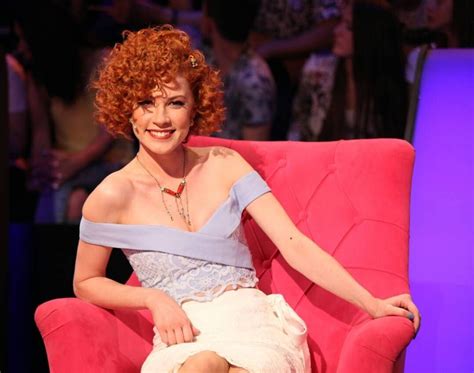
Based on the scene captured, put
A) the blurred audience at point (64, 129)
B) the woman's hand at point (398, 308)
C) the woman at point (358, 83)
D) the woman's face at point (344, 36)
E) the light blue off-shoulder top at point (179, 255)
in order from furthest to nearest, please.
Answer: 1. the blurred audience at point (64, 129)
2. the woman's face at point (344, 36)
3. the woman at point (358, 83)
4. the light blue off-shoulder top at point (179, 255)
5. the woman's hand at point (398, 308)

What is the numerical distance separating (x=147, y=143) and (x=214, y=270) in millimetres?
399

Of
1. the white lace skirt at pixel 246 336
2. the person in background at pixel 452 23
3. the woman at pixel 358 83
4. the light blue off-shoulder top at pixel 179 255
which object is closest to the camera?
the white lace skirt at pixel 246 336

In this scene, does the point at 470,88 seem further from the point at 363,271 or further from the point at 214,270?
the point at 214,270

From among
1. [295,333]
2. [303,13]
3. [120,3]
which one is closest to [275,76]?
[303,13]

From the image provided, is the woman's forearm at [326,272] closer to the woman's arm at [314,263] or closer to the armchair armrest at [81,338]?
Result: the woman's arm at [314,263]

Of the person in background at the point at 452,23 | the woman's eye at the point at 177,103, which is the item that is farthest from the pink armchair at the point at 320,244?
the person in background at the point at 452,23

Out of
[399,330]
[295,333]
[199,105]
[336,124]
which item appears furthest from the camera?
[336,124]

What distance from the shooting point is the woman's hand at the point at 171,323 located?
2.56 meters

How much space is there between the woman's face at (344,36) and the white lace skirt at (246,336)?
2.23m

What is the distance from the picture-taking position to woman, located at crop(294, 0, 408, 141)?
4.67 metres

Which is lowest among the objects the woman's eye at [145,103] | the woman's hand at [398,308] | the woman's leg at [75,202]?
the woman's leg at [75,202]

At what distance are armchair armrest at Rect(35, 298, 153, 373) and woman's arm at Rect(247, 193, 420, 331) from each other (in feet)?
1.68

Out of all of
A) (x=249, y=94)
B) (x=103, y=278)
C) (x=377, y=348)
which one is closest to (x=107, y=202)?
(x=103, y=278)

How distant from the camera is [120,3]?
514 centimetres
